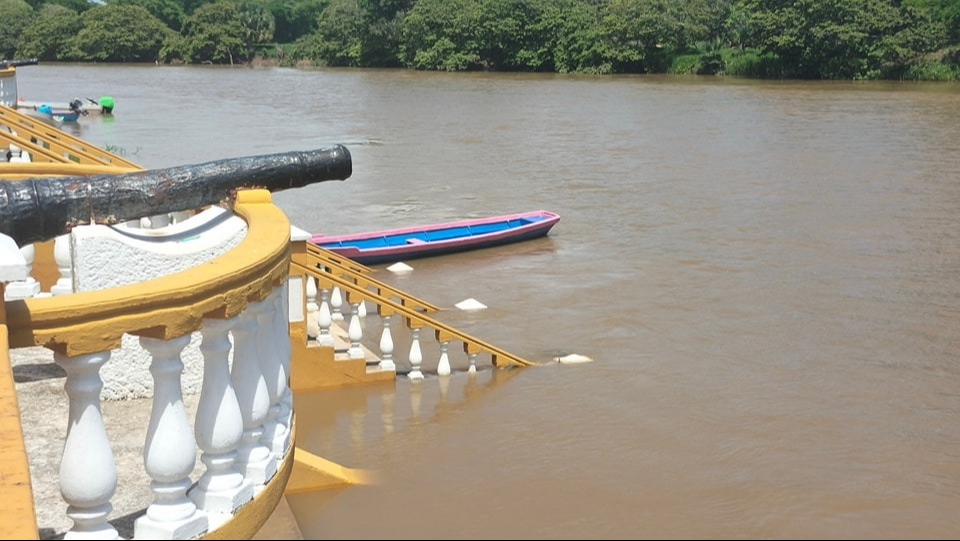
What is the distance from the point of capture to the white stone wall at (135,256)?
542cm

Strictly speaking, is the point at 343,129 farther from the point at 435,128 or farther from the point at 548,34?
the point at 548,34

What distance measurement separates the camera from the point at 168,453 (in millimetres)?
3270

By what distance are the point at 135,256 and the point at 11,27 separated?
98174 mm

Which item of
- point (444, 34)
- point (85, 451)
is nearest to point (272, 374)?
point (85, 451)

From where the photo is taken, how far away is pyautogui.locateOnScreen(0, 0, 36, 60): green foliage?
311 ft

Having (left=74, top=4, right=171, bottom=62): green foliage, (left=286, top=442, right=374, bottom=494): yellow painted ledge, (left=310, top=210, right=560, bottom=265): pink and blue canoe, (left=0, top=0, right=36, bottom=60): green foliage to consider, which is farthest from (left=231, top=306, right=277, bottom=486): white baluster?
(left=0, top=0, right=36, bottom=60): green foliage

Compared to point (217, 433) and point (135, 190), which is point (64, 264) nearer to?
point (135, 190)

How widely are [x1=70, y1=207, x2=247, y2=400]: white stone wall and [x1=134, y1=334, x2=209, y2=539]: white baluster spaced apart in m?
2.05

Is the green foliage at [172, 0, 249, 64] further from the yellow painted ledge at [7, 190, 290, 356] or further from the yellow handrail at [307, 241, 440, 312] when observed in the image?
the yellow painted ledge at [7, 190, 290, 356]

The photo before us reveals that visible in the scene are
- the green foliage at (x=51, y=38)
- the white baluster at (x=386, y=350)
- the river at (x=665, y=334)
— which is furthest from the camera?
the green foliage at (x=51, y=38)

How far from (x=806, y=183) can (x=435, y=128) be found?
1458 centimetres

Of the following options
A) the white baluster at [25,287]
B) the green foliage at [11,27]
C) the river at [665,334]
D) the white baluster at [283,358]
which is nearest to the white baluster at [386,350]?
the river at [665,334]

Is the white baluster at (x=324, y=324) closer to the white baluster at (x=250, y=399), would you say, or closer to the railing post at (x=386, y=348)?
the railing post at (x=386, y=348)

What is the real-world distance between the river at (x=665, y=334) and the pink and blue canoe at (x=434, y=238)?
0.75 feet
